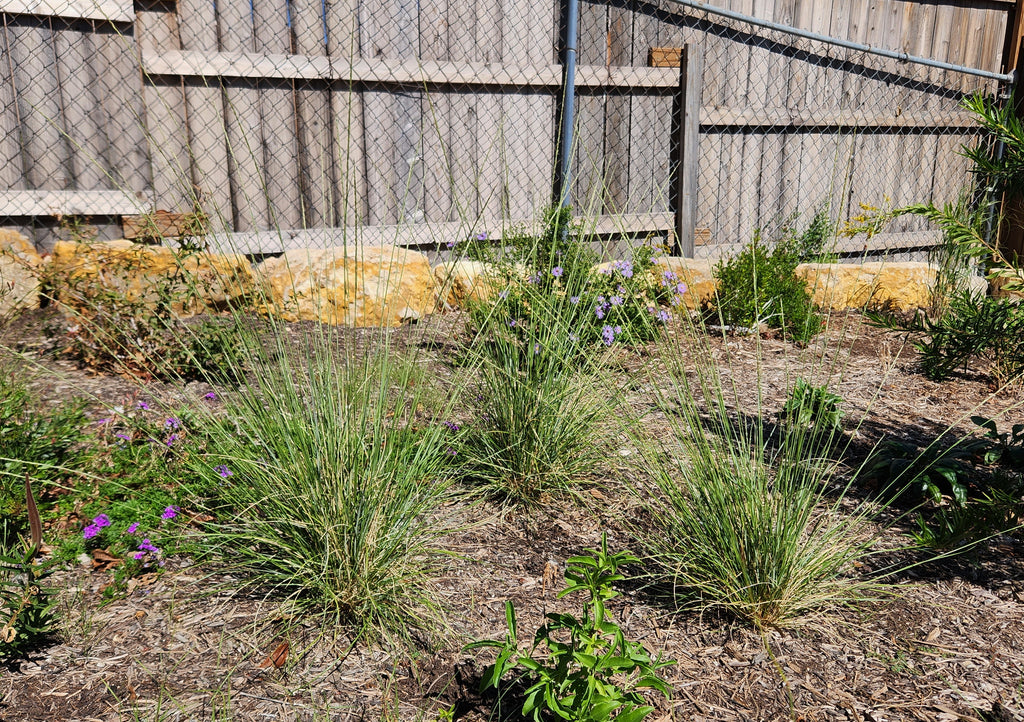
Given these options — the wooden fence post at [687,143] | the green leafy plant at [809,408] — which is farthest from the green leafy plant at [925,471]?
the wooden fence post at [687,143]

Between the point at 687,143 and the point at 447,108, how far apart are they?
1.82m

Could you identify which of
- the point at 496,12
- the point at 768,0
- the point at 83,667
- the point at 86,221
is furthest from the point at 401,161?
the point at 83,667

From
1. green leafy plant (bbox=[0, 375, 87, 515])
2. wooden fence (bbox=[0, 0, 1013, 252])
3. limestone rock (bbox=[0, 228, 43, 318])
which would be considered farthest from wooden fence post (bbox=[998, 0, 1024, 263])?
limestone rock (bbox=[0, 228, 43, 318])

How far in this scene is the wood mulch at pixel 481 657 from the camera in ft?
5.60

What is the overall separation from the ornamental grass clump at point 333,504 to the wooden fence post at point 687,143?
13.6 ft

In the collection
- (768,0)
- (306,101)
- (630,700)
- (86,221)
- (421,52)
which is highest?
(768,0)

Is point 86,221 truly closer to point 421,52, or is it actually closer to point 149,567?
point 421,52

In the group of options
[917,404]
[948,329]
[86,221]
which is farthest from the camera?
[86,221]

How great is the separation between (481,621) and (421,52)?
4215mm

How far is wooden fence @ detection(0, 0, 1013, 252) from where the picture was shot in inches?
178

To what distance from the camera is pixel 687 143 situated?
229 inches

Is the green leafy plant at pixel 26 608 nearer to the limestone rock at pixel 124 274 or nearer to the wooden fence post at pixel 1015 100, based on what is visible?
the limestone rock at pixel 124 274

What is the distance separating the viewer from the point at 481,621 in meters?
2.01

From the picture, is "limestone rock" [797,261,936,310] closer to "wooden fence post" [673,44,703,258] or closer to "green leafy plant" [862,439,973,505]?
"wooden fence post" [673,44,703,258]
